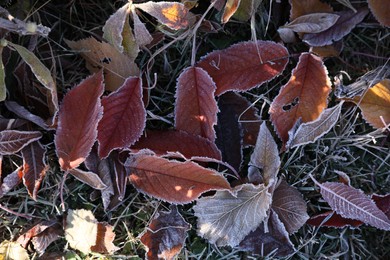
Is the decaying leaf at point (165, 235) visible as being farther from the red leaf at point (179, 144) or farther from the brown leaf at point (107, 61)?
the brown leaf at point (107, 61)

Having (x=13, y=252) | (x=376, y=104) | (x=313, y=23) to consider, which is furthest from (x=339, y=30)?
(x=13, y=252)

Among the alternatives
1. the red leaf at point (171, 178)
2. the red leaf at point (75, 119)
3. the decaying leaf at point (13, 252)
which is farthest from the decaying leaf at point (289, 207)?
the decaying leaf at point (13, 252)

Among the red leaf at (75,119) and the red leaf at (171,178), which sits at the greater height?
the red leaf at (75,119)

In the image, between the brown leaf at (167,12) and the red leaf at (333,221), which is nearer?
the brown leaf at (167,12)

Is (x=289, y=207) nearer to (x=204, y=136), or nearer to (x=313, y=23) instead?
(x=204, y=136)

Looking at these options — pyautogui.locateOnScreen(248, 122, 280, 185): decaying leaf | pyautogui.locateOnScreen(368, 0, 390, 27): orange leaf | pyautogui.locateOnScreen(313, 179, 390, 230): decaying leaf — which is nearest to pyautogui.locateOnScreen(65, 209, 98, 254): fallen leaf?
pyautogui.locateOnScreen(248, 122, 280, 185): decaying leaf
